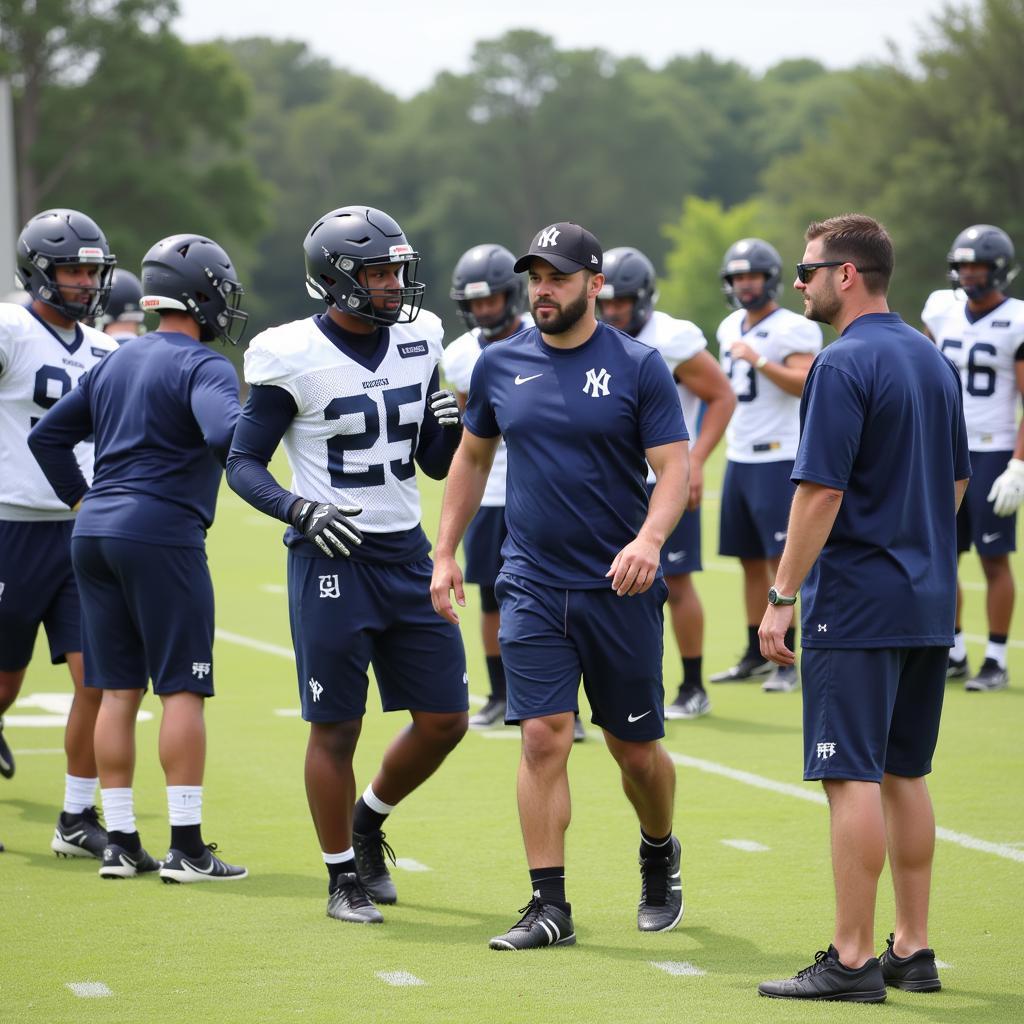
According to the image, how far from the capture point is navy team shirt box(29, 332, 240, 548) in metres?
6.04

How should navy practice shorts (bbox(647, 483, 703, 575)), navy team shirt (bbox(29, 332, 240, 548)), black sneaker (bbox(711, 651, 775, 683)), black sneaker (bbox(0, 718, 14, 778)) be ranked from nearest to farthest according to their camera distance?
navy team shirt (bbox(29, 332, 240, 548)), black sneaker (bbox(0, 718, 14, 778)), navy practice shorts (bbox(647, 483, 703, 575)), black sneaker (bbox(711, 651, 775, 683))

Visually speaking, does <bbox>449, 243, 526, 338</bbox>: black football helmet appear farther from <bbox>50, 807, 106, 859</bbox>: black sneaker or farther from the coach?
the coach

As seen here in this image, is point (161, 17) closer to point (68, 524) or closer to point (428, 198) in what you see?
point (428, 198)

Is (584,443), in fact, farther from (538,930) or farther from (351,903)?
(351,903)

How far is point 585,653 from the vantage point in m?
5.37

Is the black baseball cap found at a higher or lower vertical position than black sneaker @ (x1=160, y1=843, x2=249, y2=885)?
higher

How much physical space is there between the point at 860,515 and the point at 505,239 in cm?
8515

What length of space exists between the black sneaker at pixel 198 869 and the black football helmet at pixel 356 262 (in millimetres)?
1952

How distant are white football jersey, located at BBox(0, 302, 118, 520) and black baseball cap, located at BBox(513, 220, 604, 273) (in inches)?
89.7

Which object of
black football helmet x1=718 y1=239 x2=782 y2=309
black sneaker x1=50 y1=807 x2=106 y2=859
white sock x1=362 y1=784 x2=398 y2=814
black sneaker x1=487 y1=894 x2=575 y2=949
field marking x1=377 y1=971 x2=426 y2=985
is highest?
black football helmet x1=718 y1=239 x2=782 y2=309

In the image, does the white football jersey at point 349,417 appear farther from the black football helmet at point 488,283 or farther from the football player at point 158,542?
the black football helmet at point 488,283

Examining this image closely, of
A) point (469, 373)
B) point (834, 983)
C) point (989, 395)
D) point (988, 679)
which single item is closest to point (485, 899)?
point (834, 983)

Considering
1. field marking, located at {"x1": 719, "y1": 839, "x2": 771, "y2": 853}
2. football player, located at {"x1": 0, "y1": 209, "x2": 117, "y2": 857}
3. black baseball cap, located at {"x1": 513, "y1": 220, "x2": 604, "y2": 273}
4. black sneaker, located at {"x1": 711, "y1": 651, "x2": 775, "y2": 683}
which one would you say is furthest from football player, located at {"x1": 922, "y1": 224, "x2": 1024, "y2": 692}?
football player, located at {"x1": 0, "y1": 209, "x2": 117, "y2": 857}

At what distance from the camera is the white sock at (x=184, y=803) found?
607cm
